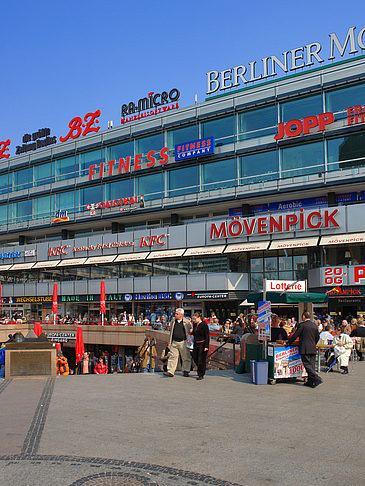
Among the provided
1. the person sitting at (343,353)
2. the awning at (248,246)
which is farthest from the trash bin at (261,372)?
the awning at (248,246)

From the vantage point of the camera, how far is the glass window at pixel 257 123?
35.7 meters

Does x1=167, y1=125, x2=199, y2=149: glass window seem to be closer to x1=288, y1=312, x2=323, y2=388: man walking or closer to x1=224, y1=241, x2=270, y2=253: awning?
x1=224, y1=241, x2=270, y2=253: awning

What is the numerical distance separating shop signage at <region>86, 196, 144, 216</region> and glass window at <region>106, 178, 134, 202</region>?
545mm

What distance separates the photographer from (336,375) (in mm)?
14172

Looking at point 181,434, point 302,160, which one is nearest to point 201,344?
point 181,434

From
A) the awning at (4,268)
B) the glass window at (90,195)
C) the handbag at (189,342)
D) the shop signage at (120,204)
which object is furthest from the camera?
the awning at (4,268)

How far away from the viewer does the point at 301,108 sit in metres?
34.6

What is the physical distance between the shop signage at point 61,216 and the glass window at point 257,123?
18.4 metres

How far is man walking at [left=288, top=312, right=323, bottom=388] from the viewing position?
11898mm

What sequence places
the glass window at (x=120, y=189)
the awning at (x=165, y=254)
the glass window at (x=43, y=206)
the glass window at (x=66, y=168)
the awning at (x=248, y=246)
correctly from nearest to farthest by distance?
the awning at (x=248, y=246)
the awning at (x=165, y=254)
the glass window at (x=120, y=189)
the glass window at (x=66, y=168)
the glass window at (x=43, y=206)

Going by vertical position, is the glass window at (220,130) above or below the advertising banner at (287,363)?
above

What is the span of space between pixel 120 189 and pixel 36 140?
14431 mm

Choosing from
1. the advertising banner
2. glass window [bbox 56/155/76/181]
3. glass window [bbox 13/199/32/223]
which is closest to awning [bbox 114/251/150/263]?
glass window [bbox 56/155/76/181]

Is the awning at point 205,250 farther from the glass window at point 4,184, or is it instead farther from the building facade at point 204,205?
the glass window at point 4,184
